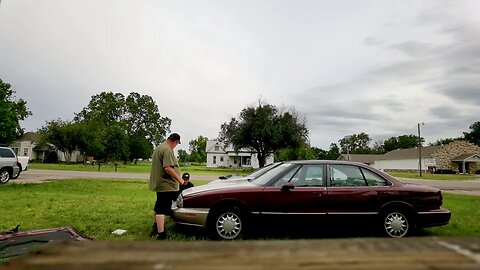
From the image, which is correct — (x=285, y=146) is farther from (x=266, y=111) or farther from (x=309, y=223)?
(x=309, y=223)

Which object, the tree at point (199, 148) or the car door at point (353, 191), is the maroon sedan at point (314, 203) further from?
the tree at point (199, 148)

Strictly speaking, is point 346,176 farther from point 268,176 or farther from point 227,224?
point 227,224

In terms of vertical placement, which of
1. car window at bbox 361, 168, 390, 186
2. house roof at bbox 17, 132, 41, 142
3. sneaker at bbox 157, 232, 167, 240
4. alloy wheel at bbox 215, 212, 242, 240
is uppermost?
house roof at bbox 17, 132, 41, 142

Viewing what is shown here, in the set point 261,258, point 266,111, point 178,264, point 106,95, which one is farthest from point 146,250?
point 106,95

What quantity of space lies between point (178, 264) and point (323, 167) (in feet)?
22.3

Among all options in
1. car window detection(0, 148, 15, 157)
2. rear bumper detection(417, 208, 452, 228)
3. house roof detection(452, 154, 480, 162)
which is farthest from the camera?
house roof detection(452, 154, 480, 162)

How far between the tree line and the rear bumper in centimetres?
2790

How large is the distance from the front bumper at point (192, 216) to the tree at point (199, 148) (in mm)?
102587

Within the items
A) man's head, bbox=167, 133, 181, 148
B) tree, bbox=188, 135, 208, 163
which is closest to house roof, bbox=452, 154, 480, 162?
tree, bbox=188, 135, 208, 163

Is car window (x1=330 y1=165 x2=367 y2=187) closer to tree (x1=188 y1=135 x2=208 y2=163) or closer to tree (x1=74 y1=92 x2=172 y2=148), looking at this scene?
tree (x1=74 y1=92 x2=172 y2=148)

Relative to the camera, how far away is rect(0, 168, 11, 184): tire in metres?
17.9

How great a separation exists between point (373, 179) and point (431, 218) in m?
1.30

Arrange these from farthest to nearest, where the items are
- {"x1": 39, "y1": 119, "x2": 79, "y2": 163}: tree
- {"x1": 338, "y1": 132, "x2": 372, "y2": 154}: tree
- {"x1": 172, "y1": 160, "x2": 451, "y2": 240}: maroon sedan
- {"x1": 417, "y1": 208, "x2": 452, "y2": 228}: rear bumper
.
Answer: {"x1": 338, "y1": 132, "x2": 372, "y2": 154}: tree, {"x1": 39, "y1": 119, "x2": 79, "y2": 163}: tree, {"x1": 417, "y1": 208, "x2": 452, "y2": 228}: rear bumper, {"x1": 172, "y1": 160, "x2": 451, "y2": 240}: maroon sedan

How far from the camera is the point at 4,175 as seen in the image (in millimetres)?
18047
